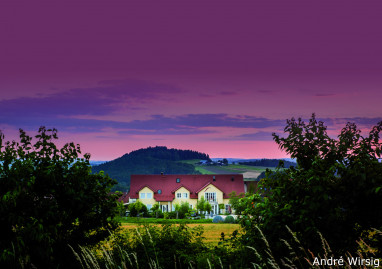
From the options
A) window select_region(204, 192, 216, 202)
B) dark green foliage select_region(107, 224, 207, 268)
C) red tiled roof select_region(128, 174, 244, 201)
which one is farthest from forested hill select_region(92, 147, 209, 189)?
dark green foliage select_region(107, 224, 207, 268)

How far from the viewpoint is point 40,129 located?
8.72 m

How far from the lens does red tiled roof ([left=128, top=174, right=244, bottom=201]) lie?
2462 inches

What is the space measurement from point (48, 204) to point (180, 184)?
55.6m

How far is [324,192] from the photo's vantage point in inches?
257

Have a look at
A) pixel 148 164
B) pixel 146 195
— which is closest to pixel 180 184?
pixel 146 195

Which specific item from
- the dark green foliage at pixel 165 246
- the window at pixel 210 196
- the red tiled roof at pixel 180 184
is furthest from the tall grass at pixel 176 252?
the red tiled roof at pixel 180 184

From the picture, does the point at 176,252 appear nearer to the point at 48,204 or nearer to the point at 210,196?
the point at 48,204

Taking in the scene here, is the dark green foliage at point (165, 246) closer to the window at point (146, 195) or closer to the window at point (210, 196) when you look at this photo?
the window at point (210, 196)

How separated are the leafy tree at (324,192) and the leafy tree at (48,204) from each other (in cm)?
336

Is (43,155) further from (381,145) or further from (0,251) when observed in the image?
(381,145)

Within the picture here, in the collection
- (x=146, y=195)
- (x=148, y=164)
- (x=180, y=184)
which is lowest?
(x=146, y=195)

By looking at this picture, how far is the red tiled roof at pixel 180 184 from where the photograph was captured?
205ft

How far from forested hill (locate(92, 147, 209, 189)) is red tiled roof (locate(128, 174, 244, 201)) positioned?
22.2m

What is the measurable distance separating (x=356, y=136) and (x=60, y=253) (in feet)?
21.1
